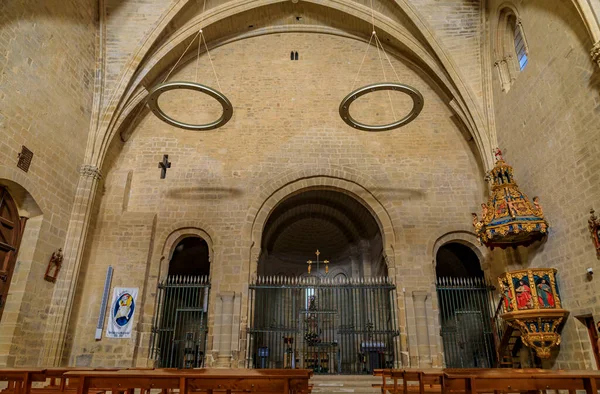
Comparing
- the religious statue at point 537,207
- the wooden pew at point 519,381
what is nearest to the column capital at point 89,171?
the wooden pew at point 519,381

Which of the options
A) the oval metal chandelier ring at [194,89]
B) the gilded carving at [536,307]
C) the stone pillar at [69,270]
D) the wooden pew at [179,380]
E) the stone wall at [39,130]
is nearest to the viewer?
the wooden pew at [179,380]

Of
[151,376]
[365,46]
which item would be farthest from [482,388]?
[365,46]

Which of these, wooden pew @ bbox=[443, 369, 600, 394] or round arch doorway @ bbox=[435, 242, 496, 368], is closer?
wooden pew @ bbox=[443, 369, 600, 394]

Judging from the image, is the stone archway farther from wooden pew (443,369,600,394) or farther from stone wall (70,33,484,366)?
wooden pew (443,369,600,394)

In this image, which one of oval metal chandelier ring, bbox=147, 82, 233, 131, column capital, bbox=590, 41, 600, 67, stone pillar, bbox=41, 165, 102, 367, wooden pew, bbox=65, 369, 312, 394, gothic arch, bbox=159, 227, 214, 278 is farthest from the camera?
gothic arch, bbox=159, 227, 214, 278

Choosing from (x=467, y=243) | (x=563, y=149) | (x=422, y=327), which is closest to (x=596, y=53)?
(x=563, y=149)

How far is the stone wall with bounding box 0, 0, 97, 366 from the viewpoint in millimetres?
9008

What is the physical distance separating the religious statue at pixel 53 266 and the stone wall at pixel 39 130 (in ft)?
→ 0.40

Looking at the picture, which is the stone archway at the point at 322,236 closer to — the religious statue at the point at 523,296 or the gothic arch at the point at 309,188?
the gothic arch at the point at 309,188

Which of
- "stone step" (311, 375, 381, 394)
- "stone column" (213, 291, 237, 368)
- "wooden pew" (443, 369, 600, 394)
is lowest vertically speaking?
"stone step" (311, 375, 381, 394)

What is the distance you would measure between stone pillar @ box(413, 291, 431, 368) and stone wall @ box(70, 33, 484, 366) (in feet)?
0.23

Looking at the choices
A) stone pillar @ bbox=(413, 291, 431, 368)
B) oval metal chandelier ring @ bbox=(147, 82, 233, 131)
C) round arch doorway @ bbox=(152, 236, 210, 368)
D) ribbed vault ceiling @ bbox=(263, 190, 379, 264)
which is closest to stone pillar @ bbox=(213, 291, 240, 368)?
round arch doorway @ bbox=(152, 236, 210, 368)

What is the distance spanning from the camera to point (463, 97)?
12.7 m

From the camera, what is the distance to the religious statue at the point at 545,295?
865 centimetres
